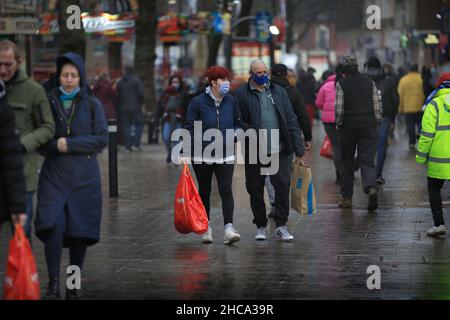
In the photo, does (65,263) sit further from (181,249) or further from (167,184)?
(167,184)

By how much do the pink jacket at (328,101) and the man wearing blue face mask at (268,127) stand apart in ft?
17.0

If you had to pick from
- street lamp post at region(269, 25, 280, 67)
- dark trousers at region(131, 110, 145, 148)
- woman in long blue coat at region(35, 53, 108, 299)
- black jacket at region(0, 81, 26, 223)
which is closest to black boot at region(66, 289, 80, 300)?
woman in long blue coat at region(35, 53, 108, 299)

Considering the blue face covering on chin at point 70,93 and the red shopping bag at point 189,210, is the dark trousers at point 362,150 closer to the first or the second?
the red shopping bag at point 189,210

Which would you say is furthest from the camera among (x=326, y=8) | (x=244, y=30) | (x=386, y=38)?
(x=386, y=38)

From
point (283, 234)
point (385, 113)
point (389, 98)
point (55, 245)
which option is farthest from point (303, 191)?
point (389, 98)

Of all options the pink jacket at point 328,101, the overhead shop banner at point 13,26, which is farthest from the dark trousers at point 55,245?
the overhead shop banner at point 13,26

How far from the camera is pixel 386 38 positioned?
3991 inches

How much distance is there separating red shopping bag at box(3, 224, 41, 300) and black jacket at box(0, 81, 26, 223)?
267 millimetres

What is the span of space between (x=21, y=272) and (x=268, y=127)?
210 inches

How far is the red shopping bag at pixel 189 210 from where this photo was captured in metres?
12.2

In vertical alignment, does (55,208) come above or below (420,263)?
above

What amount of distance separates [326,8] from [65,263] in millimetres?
77689
